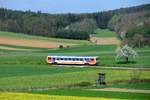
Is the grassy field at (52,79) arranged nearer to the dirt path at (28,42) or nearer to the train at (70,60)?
the train at (70,60)

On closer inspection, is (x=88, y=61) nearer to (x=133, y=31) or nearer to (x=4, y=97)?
(x=133, y=31)

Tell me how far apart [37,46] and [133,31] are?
1124 inches

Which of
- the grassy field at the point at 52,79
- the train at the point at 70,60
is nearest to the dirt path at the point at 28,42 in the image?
the train at the point at 70,60

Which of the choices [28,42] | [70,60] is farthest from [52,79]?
[28,42]

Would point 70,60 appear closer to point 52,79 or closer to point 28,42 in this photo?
point 52,79

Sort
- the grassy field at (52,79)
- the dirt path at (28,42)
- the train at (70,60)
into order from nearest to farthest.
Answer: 1. the grassy field at (52,79)
2. the train at (70,60)
3. the dirt path at (28,42)

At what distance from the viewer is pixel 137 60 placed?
9394 centimetres

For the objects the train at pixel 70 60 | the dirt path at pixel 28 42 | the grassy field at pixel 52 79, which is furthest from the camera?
the dirt path at pixel 28 42

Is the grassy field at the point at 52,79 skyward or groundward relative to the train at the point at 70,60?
groundward

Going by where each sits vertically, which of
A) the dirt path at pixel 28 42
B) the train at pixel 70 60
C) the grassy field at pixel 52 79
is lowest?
the grassy field at pixel 52 79

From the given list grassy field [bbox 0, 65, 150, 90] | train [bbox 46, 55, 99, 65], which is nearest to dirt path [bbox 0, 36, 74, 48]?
train [bbox 46, 55, 99, 65]

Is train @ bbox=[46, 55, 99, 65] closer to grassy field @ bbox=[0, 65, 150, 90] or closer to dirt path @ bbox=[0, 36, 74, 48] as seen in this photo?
grassy field @ bbox=[0, 65, 150, 90]

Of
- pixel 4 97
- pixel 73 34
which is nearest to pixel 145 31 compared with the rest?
pixel 73 34

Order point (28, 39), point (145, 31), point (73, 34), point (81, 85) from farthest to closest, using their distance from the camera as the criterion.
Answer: point (73, 34) < point (28, 39) < point (145, 31) < point (81, 85)
